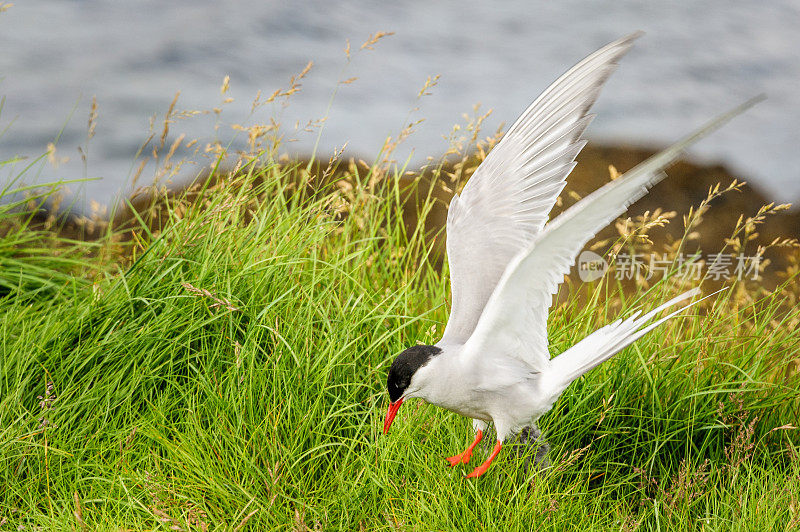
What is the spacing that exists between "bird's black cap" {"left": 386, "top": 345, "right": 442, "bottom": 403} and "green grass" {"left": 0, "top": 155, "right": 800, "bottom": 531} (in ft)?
1.25

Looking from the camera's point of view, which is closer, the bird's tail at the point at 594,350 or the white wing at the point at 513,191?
the bird's tail at the point at 594,350

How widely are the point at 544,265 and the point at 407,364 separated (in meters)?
0.52

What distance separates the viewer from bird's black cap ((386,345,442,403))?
226cm

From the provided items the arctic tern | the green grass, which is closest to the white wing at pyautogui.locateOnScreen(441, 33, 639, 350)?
the arctic tern

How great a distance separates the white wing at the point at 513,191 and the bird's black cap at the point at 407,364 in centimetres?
29

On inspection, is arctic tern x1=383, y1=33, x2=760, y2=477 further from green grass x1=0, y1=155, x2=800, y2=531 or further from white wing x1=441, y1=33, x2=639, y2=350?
green grass x1=0, y1=155, x2=800, y2=531

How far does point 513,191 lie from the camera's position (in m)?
2.78

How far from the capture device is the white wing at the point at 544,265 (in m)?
1.86

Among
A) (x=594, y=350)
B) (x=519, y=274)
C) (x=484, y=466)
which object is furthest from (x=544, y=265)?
(x=484, y=466)

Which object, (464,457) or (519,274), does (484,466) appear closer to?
(464,457)

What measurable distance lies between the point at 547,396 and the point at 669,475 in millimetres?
1024

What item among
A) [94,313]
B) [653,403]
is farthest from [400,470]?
[94,313]

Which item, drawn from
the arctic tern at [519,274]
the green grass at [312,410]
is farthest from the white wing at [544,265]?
the green grass at [312,410]

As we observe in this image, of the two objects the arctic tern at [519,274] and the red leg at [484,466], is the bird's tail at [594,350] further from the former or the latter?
the red leg at [484,466]
